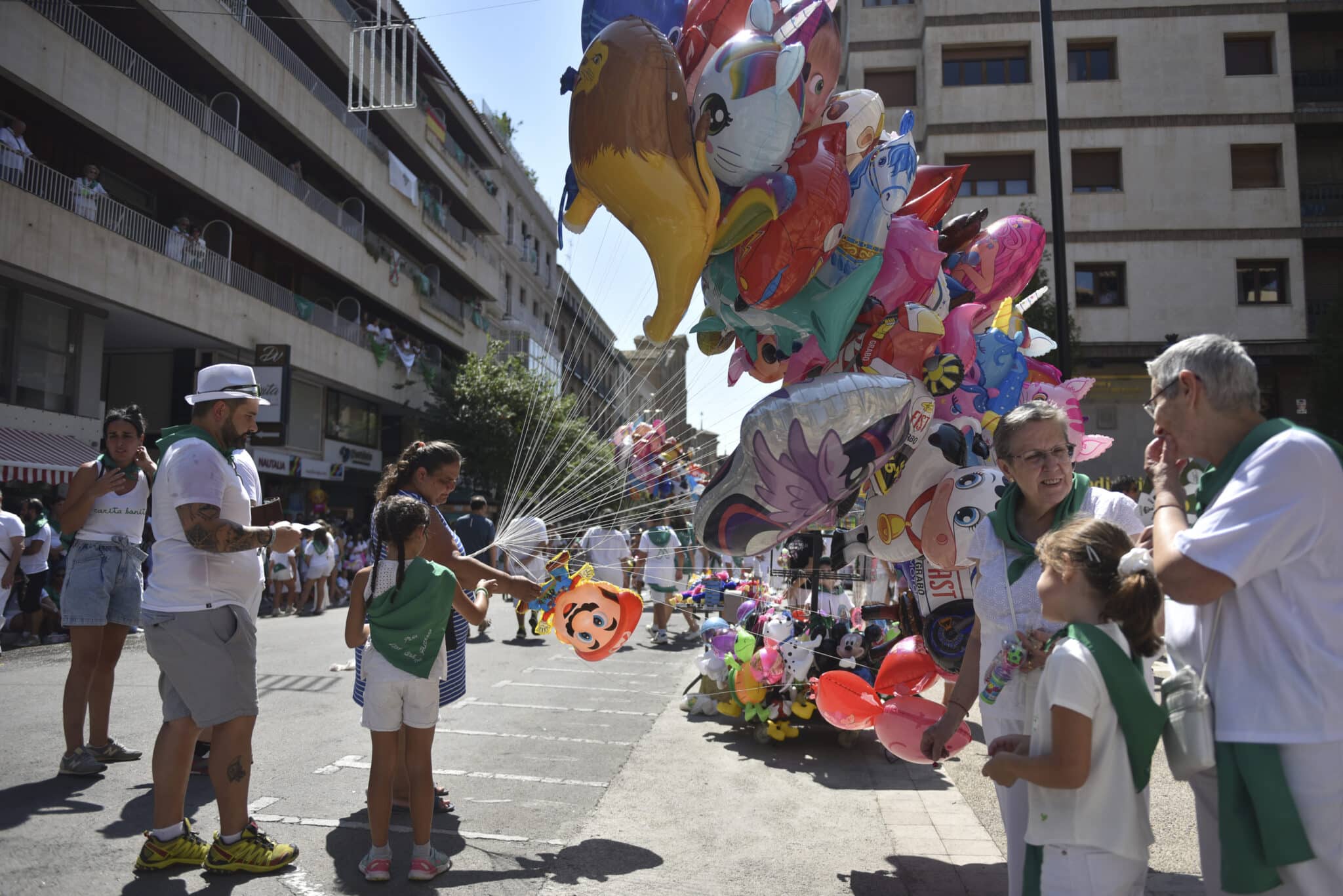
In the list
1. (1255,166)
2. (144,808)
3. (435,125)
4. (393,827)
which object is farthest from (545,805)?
(435,125)

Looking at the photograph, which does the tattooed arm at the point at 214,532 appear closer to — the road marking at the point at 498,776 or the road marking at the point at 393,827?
the road marking at the point at 393,827

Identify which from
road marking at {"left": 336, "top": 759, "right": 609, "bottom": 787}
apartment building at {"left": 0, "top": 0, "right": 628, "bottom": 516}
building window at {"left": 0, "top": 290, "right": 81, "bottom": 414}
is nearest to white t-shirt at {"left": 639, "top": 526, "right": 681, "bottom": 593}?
road marking at {"left": 336, "top": 759, "right": 609, "bottom": 787}

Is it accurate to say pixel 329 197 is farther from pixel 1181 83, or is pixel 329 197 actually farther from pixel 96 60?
pixel 1181 83

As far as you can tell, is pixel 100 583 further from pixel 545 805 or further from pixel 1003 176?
Answer: pixel 1003 176

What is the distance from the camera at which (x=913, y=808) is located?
4691 mm

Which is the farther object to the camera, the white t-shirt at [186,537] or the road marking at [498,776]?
the road marking at [498,776]

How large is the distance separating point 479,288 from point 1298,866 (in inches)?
1309

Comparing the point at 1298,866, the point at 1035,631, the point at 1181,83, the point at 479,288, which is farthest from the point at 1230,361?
the point at 479,288

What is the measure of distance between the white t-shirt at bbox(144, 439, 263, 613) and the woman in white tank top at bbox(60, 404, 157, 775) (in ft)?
4.39

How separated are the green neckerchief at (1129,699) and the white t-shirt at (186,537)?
10.2 feet

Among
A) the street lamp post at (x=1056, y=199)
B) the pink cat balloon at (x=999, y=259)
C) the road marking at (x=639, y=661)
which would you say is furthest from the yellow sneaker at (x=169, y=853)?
the street lamp post at (x=1056, y=199)

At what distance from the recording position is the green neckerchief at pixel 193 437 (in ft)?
12.1

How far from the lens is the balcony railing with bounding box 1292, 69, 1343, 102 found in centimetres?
2258

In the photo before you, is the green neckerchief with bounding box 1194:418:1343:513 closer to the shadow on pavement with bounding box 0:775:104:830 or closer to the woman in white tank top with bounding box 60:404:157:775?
the shadow on pavement with bounding box 0:775:104:830
